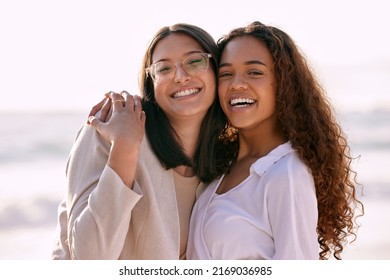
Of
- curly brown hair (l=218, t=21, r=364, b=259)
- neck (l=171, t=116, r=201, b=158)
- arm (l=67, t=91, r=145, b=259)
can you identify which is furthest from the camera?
neck (l=171, t=116, r=201, b=158)

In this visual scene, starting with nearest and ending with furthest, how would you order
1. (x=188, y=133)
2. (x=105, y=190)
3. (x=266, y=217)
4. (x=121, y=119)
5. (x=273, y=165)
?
(x=105, y=190) → (x=121, y=119) → (x=266, y=217) → (x=273, y=165) → (x=188, y=133)

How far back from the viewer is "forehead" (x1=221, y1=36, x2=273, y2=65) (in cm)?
457

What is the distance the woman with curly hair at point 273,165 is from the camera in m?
4.25

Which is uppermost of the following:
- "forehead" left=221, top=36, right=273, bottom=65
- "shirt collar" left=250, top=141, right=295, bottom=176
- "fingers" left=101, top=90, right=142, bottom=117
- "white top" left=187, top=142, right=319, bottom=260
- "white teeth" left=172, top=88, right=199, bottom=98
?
"forehead" left=221, top=36, right=273, bottom=65

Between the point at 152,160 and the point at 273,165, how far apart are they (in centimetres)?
78

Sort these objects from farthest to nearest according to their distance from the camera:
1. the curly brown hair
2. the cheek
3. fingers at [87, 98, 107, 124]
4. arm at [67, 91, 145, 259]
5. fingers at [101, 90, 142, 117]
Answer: the cheek, the curly brown hair, fingers at [87, 98, 107, 124], fingers at [101, 90, 142, 117], arm at [67, 91, 145, 259]

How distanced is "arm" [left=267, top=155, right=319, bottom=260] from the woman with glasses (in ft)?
2.13

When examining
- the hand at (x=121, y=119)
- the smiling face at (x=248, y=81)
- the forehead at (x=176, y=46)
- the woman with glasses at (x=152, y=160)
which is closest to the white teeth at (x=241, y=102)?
the smiling face at (x=248, y=81)

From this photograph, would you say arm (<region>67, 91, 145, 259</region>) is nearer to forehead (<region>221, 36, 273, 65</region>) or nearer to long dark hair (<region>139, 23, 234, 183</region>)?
long dark hair (<region>139, 23, 234, 183</region>)

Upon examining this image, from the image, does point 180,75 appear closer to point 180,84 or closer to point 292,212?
point 180,84

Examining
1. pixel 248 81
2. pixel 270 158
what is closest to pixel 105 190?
pixel 270 158

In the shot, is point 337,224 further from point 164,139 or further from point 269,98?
point 164,139

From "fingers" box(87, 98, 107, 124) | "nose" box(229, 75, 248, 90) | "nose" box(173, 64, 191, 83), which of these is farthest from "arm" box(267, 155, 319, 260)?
"fingers" box(87, 98, 107, 124)

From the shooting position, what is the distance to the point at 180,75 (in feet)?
15.0
